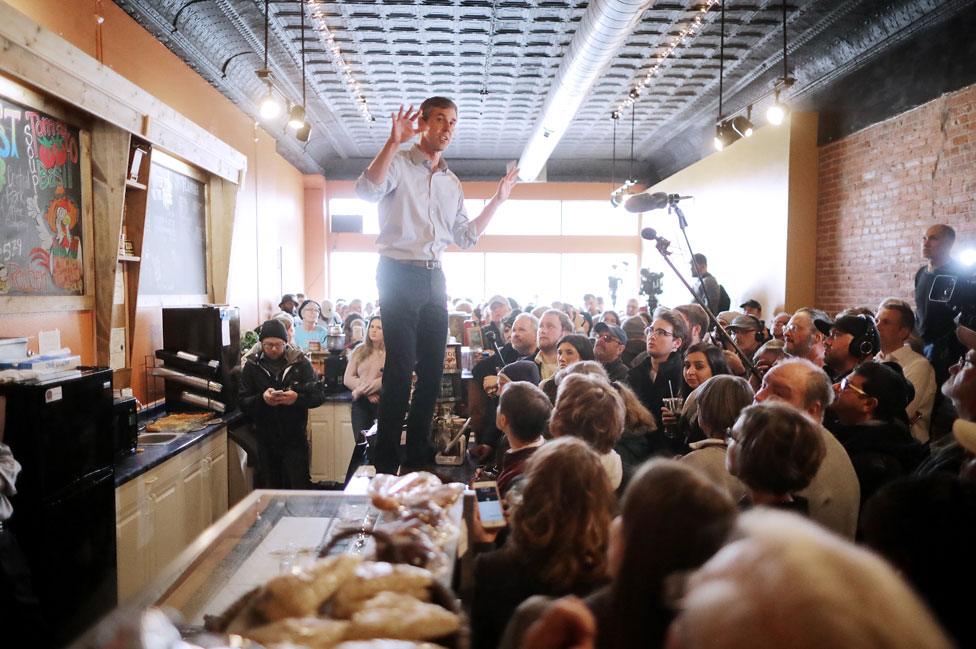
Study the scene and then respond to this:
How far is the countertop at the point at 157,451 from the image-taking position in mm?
3337

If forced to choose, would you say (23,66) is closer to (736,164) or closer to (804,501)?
(804,501)

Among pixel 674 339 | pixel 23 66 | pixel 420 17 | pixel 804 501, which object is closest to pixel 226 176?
pixel 420 17

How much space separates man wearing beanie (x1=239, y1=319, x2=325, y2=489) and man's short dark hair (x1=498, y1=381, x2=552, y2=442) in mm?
2618

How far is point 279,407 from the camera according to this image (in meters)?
4.70

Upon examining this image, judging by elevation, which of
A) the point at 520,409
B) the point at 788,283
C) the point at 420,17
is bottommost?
the point at 520,409

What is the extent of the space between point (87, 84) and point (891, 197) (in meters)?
6.60

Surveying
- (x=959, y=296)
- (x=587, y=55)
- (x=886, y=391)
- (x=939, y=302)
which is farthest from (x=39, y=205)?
(x=939, y=302)

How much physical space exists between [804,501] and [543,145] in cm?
817

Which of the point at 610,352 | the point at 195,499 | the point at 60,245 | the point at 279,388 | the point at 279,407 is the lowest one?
the point at 195,499

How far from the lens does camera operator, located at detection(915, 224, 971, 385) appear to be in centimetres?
407

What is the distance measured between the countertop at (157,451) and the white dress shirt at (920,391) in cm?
409

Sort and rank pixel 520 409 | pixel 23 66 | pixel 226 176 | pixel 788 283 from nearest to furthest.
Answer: pixel 520 409 → pixel 23 66 → pixel 226 176 → pixel 788 283

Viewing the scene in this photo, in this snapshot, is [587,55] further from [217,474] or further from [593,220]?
[593,220]

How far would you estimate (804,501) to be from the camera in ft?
6.03
